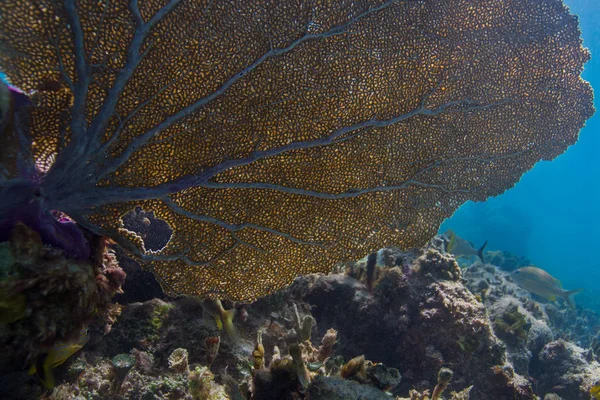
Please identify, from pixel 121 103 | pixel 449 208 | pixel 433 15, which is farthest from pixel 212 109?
pixel 449 208

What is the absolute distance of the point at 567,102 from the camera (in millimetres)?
3740

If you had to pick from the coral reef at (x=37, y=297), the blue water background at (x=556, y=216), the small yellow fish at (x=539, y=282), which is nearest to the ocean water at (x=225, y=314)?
the coral reef at (x=37, y=297)

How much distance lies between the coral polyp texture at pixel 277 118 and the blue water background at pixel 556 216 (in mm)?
60414

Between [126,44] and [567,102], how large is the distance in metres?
4.52

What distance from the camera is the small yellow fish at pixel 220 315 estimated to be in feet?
12.6

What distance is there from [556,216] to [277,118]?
116218 mm

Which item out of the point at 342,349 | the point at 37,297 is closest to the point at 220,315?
the point at 37,297

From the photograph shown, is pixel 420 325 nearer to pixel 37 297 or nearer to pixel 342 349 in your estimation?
pixel 342 349

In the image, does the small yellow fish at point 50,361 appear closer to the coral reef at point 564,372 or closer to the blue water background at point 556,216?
the coral reef at point 564,372

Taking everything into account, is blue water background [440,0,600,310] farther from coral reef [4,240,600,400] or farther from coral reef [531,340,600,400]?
coral reef [4,240,600,400]

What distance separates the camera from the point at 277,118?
2969 millimetres

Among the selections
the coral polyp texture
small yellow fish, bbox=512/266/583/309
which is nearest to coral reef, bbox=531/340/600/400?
small yellow fish, bbox=512/266/583/309

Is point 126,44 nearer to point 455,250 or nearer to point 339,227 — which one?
point 339,227

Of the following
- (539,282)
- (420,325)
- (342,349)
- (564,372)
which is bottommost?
(342,349)
